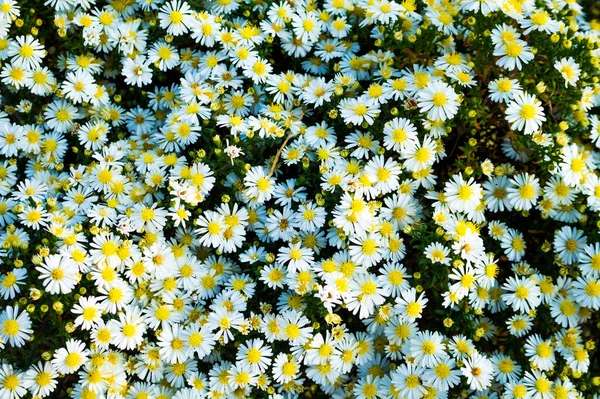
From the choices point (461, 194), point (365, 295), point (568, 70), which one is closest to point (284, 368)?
point (365, 295)

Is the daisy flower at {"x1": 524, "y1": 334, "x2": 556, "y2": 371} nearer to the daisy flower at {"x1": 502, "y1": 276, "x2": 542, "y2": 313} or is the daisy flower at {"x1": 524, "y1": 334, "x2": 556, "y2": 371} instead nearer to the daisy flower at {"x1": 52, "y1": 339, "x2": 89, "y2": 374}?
the daisy flower at {"x1": 502, "y1": 276, "x2": 542, "y2": 313}

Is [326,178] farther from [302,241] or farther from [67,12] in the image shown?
[67,12]

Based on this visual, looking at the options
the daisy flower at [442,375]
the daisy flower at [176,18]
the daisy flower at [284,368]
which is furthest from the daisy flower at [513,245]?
the daisy flower at [176,18]

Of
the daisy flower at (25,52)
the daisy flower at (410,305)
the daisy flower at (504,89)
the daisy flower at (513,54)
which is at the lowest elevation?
the daisy flower at (410,305)


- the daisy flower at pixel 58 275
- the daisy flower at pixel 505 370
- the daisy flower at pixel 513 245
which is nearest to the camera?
the daisy flower at pixel 58 275

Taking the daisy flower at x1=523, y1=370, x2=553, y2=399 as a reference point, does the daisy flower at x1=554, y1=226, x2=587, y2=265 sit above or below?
above

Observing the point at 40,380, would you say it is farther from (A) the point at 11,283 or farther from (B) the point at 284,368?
(B) the point at 284,368

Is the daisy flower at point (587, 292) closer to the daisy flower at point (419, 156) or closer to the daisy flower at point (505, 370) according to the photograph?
the daisy flower at point (505, 370)

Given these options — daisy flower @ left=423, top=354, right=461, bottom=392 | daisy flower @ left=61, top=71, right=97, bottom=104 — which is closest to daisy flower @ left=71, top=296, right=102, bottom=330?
daisy flower @ left=61, top=71, right=97, bottom=104

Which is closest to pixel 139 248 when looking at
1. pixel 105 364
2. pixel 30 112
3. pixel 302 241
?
pixel 105 364
